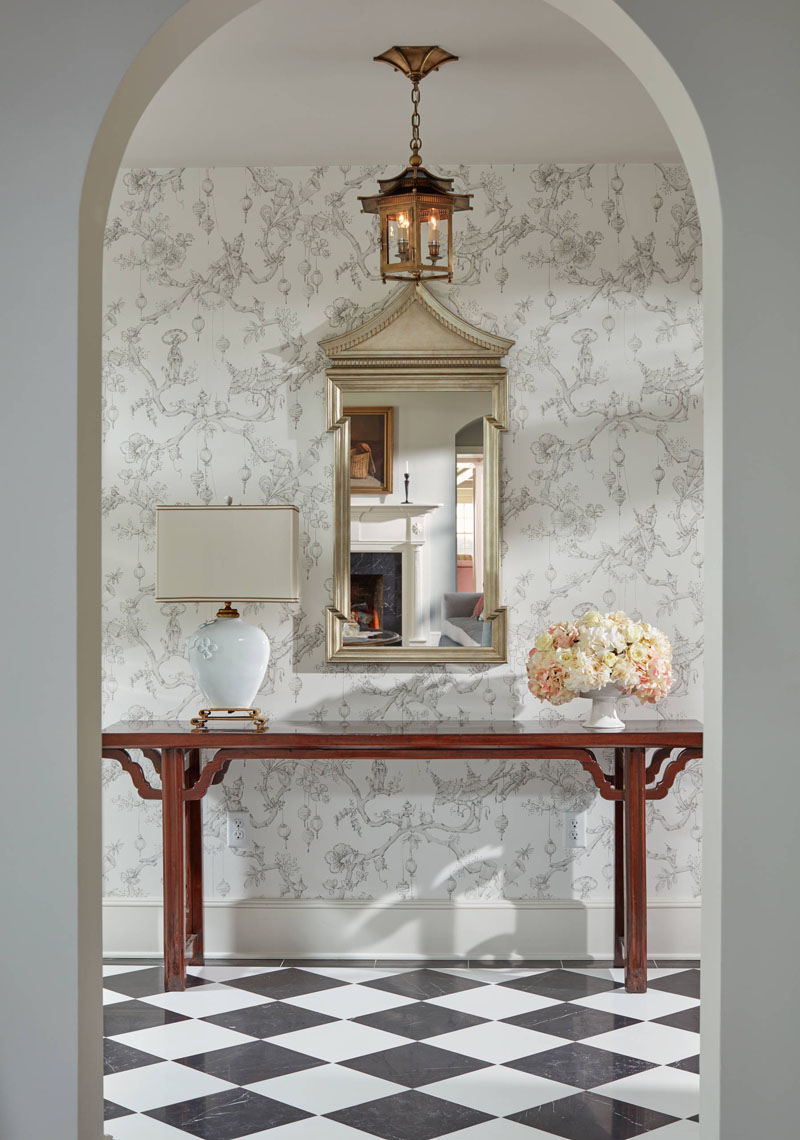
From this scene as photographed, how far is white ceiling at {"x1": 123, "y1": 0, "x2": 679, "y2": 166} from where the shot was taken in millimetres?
3029

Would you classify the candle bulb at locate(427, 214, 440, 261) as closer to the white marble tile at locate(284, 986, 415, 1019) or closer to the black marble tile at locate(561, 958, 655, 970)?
the white marble tile at locate(284, 986, 415, 1019)

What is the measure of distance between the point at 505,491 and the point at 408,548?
43cm

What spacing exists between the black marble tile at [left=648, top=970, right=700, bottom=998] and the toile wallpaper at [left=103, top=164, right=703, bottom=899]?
322 millimetres

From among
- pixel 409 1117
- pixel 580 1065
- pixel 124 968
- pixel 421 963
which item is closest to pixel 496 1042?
pixel 580 1065

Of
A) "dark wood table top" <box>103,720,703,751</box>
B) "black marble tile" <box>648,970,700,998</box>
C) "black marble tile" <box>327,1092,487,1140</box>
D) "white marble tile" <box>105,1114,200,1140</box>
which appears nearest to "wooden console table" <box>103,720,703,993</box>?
"dark wood table top" <box>103,720,703,751</box>

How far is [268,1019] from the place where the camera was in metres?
3.46

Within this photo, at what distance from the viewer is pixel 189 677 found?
13.8ft

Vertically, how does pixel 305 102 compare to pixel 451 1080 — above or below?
above
